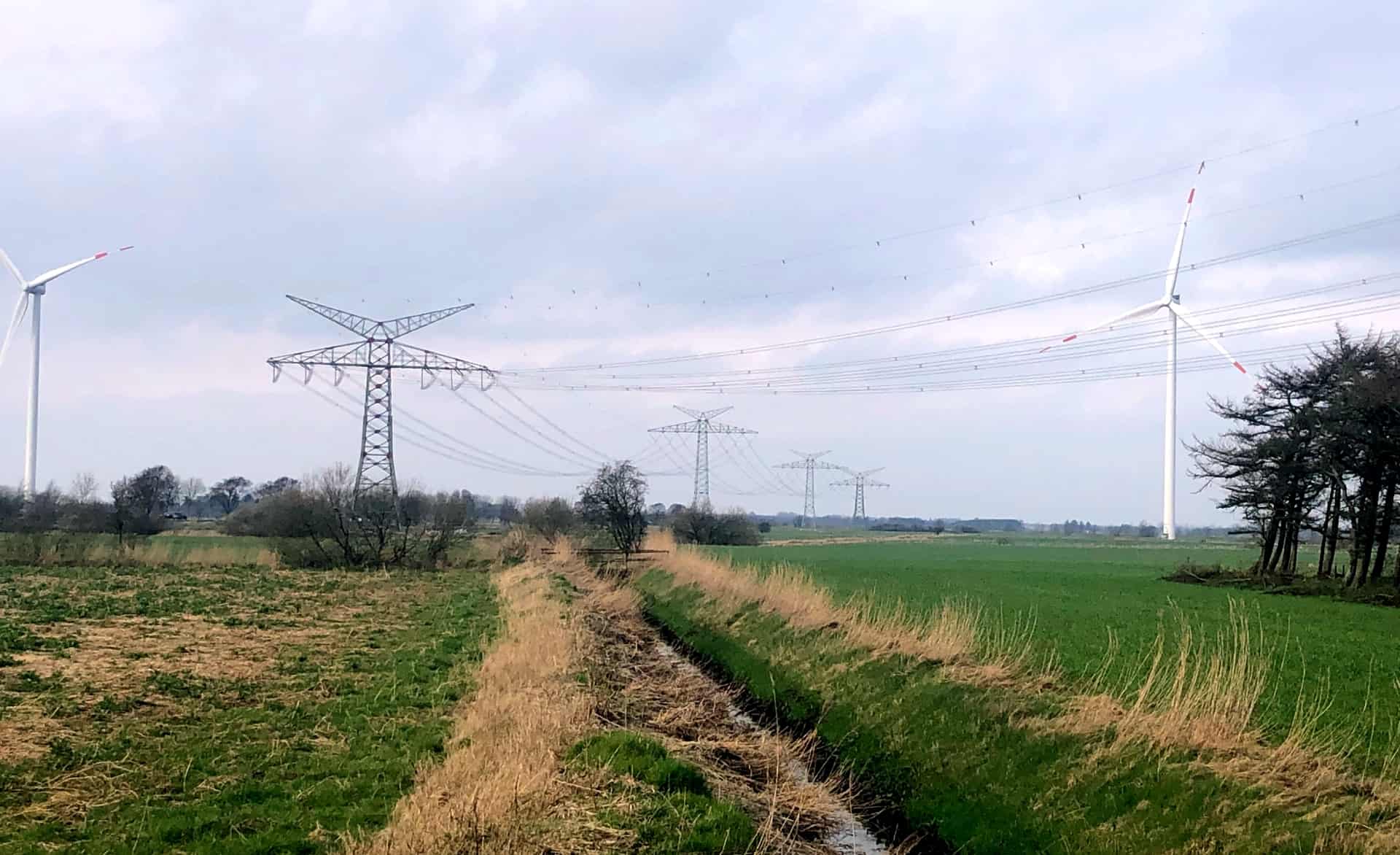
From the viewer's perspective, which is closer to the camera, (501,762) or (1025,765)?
(501,762)

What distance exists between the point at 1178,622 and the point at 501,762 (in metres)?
19.6

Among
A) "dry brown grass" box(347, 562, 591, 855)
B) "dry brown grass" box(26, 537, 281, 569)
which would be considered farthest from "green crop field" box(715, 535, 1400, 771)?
"dry brown grass" box(26, 537, 281, 569)

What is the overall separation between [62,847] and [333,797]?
7.86 feet

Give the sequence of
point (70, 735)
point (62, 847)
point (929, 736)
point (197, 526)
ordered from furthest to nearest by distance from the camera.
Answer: point (197, 526) → point (929, 736) → point (70, 735) → point (62, 847)

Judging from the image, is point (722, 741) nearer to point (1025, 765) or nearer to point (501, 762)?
point (1025, 765)

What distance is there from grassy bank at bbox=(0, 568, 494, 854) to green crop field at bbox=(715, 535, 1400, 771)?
1064 cm

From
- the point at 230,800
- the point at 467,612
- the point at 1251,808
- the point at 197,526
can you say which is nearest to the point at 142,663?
the point at 230,800

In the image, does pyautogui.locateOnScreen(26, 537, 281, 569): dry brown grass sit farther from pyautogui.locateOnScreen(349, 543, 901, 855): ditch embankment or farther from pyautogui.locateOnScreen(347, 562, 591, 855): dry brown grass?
pyautogui.locateOnScreen(347, 562, 591, 855): dry brown grass

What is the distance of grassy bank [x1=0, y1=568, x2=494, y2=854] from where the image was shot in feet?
28.6

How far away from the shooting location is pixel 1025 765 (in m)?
11.6

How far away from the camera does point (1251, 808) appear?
863 centimetres

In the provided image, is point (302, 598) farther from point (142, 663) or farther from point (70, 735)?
point (70, 735)

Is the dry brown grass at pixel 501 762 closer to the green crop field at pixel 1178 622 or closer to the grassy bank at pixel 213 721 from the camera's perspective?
the grassy bank at pixel 213 721

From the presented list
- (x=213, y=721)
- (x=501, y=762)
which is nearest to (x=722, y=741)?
(x=501, y=762)
